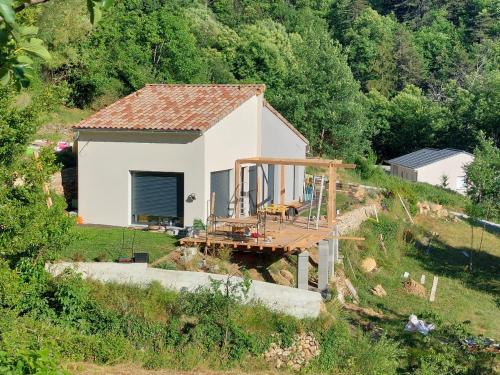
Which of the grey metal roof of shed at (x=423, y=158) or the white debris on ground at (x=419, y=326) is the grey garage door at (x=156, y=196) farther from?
the grey metal roof of shed at (x=423, y=158)

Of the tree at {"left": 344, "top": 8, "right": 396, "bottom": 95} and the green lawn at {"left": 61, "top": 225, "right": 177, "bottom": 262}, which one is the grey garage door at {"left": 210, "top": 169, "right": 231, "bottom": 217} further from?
the tree at {"left": 344, "top": 8, "right": 396, "bottom": 95}

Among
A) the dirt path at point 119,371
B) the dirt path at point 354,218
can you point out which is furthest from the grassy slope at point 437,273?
the dirt path at point 119,371

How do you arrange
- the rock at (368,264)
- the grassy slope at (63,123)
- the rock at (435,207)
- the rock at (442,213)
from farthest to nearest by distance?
the rock at (435,207), the rock at (442,213), the grassy slope at (63,123), the rock at (368,264)

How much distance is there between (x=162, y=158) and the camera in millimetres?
20000

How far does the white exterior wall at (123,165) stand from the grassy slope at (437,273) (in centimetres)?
599

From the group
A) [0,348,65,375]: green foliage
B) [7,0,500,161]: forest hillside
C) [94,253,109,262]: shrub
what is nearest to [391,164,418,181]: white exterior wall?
[7,0,500,161]: forest hillside

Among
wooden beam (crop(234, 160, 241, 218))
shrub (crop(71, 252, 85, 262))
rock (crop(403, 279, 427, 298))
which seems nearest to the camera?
shrub (crop(71, 252, 85, 262))

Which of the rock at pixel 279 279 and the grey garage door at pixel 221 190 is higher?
the grey garage door at pixel 221 190

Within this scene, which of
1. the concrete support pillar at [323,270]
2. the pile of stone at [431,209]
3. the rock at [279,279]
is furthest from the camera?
the pile of stone at [431,209]

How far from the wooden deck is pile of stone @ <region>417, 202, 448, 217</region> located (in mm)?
13526

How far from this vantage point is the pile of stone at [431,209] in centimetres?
3275

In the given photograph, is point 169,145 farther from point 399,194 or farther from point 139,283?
point 399,194

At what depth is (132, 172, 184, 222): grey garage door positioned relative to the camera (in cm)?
1995

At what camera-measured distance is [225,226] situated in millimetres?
19984
